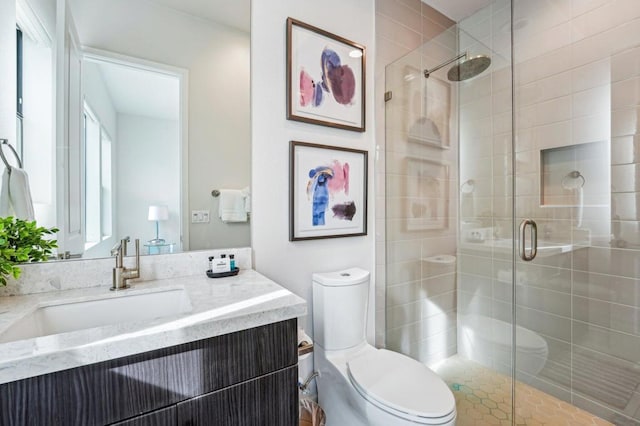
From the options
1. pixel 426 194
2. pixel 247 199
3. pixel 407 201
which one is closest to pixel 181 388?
pixel 247 199

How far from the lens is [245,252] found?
1.39 m

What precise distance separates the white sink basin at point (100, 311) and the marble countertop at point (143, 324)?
0.02 m

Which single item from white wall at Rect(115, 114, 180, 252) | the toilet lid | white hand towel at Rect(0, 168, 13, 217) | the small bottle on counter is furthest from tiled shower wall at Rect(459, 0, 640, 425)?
white hand towel at Rect(0, 168, 13, 217)

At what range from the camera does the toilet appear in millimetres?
1066

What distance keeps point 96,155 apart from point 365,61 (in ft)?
4.97

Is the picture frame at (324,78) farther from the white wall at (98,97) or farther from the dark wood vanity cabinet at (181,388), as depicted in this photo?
the dark wood vanity cabinet at (181,388)

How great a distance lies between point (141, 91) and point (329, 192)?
100 cm

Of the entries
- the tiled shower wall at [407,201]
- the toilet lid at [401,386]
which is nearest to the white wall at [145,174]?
the toilet lid at [401,386]

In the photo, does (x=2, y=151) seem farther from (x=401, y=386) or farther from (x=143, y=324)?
(x=401, y=386)

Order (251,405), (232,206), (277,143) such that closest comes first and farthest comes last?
(251,405) → (232,206) → (277,143)

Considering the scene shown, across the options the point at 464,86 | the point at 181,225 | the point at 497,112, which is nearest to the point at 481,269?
the point at 497,112

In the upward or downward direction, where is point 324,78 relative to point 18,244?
upward

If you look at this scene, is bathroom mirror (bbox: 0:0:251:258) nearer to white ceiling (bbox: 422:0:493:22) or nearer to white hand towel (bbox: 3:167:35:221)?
white hand towel (bbox: 3:167:35:221)

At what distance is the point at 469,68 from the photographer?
1.89 meters
